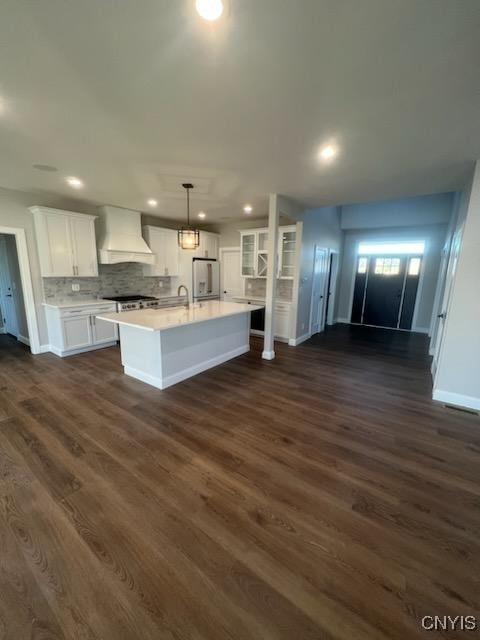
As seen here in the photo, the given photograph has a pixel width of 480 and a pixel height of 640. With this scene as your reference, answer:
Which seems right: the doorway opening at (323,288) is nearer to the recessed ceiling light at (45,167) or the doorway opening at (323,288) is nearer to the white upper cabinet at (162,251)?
the white upper cabinet at (162,251)

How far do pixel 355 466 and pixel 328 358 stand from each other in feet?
8.78

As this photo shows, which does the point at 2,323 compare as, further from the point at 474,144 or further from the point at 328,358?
the point at 474,144

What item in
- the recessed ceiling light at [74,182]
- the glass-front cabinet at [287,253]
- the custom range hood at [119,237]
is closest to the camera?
the recessed ceiling light at [74,182]

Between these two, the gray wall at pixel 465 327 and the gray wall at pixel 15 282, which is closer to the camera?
the gray wall at pixel 465 327

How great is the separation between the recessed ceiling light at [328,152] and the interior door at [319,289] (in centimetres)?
318

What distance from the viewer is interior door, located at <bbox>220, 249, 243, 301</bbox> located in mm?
6742

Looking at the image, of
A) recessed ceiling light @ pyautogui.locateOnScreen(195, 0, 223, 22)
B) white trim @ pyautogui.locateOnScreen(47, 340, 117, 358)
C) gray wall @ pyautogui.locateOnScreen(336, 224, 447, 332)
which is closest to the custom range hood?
white trim @ pyautogui.locateOnScreen(47, 340, 117, 358)

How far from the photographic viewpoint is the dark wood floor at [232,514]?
3.95 feet

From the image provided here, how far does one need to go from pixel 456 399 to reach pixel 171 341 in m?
3.61

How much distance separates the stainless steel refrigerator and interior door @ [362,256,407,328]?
433 cm

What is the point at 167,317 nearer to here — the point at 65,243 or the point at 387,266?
the point at 65,243

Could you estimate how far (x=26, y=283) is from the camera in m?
4.34

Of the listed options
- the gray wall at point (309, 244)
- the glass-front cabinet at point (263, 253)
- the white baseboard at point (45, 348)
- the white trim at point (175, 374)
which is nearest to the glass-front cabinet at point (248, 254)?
the glass-front cabinet at point (263, 253)

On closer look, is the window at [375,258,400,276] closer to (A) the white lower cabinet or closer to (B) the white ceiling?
(B) the white ceiling
